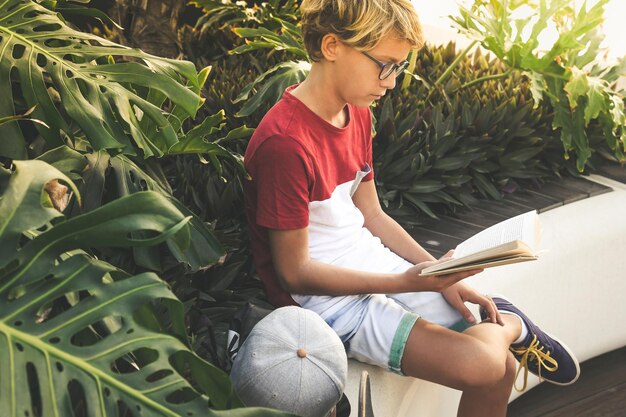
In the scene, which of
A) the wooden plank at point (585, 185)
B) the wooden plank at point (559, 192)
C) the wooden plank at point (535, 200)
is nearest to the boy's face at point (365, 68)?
the wooden plank at point (535, 200)

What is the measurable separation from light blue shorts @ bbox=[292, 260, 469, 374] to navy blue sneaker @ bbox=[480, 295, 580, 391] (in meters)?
0.22

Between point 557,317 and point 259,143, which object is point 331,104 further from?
point 557,317

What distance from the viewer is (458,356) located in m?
2.10

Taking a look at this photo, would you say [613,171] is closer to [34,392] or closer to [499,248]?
[499,248]

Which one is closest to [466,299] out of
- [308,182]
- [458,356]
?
[458,356]

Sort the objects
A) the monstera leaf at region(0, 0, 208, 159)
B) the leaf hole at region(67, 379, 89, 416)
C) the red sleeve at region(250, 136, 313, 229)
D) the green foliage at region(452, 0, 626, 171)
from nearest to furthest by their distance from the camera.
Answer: the leaf hole at region(67, 379, 89, 416)
the monstera leaf at region(0, 0, 208, 159)
the red sleeve at region(250, 136, 313, 229)
the green foliage at region(452, 0, 626, 171)

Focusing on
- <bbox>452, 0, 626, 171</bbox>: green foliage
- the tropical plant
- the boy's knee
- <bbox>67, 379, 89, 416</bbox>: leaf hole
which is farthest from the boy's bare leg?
<bbox>452, 0, 626, 171</bbox>: green foliage

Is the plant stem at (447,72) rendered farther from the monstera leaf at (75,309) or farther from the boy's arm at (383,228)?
the monstera leaf at (75,309)

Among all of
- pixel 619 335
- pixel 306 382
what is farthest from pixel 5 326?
pixel 619 335

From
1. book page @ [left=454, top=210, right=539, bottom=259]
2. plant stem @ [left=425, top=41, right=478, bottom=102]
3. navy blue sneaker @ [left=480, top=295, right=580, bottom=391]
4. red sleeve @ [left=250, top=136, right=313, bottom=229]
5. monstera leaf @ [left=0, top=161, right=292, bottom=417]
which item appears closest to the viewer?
monstera leaf @ [left=0, top=161, right=292, bottom=417]

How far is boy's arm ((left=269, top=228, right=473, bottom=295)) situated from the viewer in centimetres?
208

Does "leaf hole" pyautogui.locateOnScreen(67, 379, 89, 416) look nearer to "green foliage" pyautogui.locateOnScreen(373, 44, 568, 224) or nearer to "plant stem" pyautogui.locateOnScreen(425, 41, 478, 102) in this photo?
"green foliage" pyautogui.locateOnScreen(373, 44, 568, 224)

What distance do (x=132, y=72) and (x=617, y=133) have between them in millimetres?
2399

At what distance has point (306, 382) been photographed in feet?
5.61
